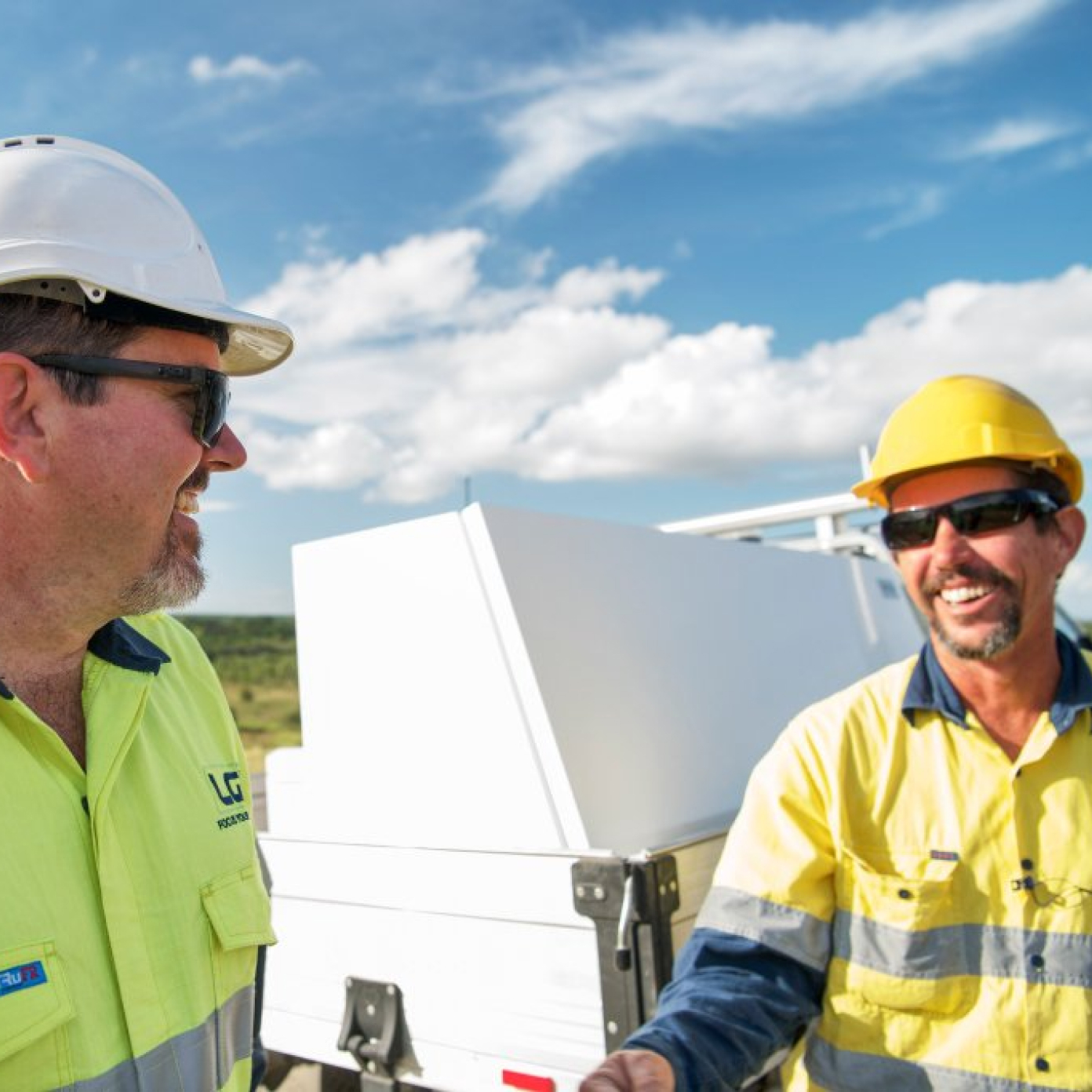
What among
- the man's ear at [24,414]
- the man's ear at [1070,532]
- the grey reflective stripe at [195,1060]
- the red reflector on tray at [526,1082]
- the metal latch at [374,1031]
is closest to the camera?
the grey reflective stripe at [195,1060]

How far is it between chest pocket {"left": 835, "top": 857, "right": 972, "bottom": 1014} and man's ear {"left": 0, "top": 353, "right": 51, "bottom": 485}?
1.51m

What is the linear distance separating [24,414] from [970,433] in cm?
164

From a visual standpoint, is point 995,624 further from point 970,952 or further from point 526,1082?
point 526,1082

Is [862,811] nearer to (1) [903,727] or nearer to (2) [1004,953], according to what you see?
→ (1) [903,727]

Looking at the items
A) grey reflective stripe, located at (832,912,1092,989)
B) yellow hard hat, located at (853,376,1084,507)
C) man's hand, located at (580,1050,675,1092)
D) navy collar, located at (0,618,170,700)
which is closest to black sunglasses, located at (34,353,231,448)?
navy collar, located at (0,618,170,700)

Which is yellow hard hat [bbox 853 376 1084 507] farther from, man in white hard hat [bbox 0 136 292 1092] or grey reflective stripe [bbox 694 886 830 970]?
man in white hard hat [bbox 0 136 292 1092]

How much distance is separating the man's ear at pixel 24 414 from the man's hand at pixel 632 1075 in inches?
46.5

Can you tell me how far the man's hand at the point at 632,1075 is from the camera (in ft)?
5.46

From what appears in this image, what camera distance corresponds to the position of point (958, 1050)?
6.25 feet

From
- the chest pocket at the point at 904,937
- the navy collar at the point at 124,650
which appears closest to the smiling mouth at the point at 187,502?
the navy collar at the point at 124,650

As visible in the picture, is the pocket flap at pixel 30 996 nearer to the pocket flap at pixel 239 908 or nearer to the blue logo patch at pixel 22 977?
the blue logo patch at pixel 22 977

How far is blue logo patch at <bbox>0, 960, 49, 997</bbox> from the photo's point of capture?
135 cm

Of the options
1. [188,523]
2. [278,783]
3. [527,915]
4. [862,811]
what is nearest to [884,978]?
[862,811]

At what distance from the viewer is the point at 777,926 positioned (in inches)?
78.7
